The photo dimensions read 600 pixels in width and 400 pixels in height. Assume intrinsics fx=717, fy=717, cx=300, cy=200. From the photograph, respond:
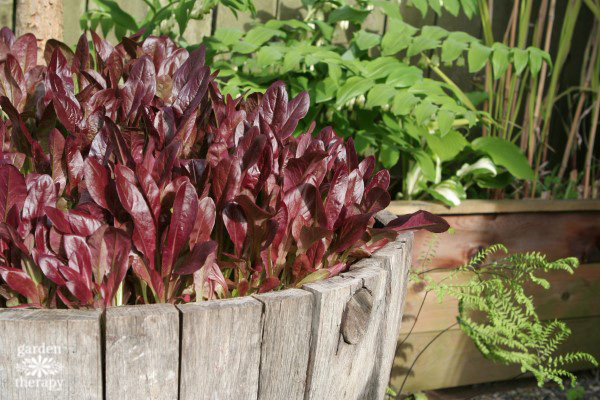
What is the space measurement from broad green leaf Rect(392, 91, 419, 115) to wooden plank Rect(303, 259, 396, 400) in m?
0.90

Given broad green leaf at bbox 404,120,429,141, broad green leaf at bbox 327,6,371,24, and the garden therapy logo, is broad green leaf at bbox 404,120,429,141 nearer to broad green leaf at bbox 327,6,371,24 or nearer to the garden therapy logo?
broad green leaf at bbox 327,6,371,24

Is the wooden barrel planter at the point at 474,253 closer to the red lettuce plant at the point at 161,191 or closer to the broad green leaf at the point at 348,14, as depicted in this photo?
the broad green leaf at the point at 348,14

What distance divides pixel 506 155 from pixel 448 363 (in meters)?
0.80

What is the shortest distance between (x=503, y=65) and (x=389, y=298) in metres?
1.17

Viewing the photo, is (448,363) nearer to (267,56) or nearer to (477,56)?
(477,56)

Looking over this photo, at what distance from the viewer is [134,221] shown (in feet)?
3.32

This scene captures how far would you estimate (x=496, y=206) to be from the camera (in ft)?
8.21

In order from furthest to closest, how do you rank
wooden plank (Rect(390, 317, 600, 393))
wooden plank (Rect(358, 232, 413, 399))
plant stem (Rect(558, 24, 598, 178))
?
plant stem (Rect(558, 24, 598, 178)) < wooden plank (Rect(390, 317, 600, 393)) < wooden plank (Rect(358, 232, 413, 399))

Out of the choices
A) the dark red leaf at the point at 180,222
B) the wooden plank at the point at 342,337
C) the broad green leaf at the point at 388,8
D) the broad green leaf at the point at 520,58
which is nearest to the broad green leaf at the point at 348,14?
the broad green leaf at the point at 388,8

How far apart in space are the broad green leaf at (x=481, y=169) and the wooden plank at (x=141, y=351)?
1.83 metres

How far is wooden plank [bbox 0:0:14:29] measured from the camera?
2.47m

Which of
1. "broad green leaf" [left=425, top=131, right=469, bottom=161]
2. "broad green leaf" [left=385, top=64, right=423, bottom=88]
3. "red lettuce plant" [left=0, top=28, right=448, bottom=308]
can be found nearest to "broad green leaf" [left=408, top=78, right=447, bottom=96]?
"broad green leaf" [left=385, top=64, right=423, bottom=88]

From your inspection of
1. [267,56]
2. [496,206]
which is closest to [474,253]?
[496,206]

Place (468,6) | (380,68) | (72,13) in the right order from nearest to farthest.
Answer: (380,68) → (468,6) → (72,13)
